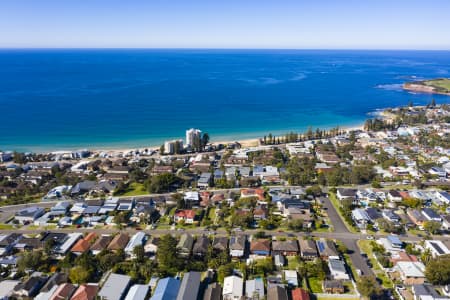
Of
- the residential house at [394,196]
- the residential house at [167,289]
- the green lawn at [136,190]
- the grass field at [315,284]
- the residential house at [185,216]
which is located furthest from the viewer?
the green lawn at [136,190]

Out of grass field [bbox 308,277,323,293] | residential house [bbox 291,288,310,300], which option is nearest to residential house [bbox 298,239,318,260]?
grass field [bbox 308,277,323,293]

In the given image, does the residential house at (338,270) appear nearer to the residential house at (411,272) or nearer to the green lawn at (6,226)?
the residential house at (411,272)

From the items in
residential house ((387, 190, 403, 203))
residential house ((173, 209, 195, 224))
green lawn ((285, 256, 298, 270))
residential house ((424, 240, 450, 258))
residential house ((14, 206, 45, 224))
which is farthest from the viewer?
residential house ((387, 190, 403, 203))

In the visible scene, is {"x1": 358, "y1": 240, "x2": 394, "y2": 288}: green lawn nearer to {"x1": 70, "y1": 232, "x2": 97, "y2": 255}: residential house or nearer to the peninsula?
{"x1": 70, "y1": 232, "x2": 97, "y2": 255}: residential house

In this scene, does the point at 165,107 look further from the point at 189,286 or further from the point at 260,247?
the point at 189,286

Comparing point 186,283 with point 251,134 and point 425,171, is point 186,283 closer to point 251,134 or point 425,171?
point 425,171

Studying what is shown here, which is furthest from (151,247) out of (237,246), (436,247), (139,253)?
(436,247)

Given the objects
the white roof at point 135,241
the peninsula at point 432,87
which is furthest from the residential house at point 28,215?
the peninsula at point 432,87
